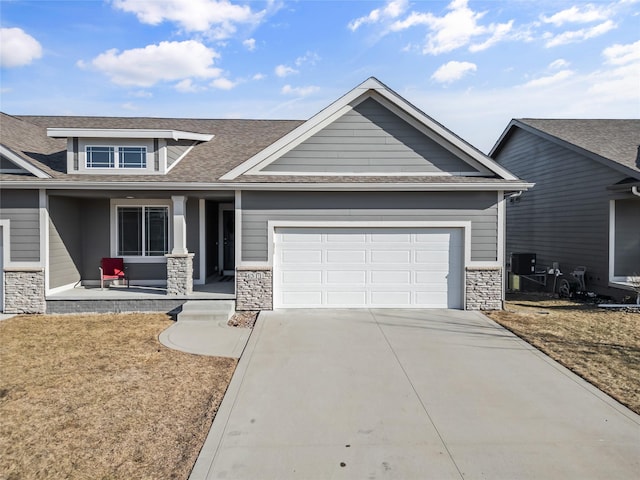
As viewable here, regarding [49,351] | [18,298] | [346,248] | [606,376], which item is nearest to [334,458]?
[606,376]

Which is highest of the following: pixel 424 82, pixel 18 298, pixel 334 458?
pixel 424 82

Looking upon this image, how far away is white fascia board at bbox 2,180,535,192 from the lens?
931 centimetres

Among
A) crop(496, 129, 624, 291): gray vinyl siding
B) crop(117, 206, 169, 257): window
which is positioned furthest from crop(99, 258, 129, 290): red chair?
crop(496, 129, 624, 291): gray vinyl siding

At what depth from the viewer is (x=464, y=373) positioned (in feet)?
19.1

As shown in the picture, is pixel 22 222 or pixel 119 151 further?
pixel 119 151

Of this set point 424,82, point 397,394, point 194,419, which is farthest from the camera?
point 424,82

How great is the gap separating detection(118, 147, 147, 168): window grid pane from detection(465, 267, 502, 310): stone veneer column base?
8.91m

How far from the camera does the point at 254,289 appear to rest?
9562mm

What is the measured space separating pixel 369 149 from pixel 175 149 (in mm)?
5468

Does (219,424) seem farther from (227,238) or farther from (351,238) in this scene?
(227,238)

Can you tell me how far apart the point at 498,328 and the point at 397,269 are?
2.63 meters

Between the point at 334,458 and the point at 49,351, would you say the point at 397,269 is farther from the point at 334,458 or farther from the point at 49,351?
the point at 49,351

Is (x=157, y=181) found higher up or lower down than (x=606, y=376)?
higher up

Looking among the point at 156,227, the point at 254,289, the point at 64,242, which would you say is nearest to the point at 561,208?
the point at 254,289
